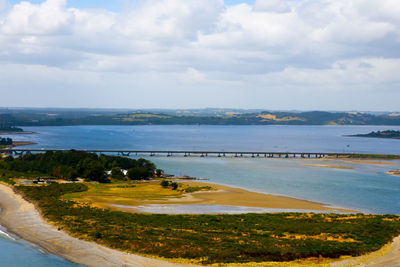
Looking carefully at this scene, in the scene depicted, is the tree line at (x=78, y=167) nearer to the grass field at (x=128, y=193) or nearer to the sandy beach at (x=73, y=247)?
the grass field at (x=128, y=193)

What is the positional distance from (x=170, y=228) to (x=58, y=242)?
11.8 metres

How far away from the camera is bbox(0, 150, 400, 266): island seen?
1556 inches

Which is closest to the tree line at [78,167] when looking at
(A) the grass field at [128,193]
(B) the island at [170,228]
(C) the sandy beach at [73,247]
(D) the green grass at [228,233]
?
(A) the grass field at [128,193]

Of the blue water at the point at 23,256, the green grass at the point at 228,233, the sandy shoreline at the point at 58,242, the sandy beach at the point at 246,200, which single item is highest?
the green grass at the point at 228,233

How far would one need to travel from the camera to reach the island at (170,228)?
130ft

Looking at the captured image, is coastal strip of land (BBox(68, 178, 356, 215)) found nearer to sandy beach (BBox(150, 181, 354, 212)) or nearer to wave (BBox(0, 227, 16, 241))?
sandy beach (BBox(150, 181, 354, 212))

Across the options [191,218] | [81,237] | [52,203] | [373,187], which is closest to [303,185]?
[373,187]

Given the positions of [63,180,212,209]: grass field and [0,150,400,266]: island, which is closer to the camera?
[0,150,400,266]: island

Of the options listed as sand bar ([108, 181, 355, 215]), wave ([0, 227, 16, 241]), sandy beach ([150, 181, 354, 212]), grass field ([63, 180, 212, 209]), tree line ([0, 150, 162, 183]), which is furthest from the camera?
tree line ([0, 150, 162, 183])

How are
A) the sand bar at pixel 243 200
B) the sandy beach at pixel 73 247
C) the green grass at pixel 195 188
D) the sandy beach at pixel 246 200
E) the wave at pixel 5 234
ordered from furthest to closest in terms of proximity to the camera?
1. the green grass at pixel 195 188
2. the sandy beach at pixel 246 200
3. the sand bar at pixel 243 200
4. the wave at pixel 5 234
5. the sandy beach at pixel 73 247

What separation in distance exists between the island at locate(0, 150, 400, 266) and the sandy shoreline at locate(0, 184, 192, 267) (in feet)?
0.30

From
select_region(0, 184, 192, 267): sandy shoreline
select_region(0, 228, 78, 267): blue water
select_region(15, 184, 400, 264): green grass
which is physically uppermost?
select_region(15, 184, 400, 264): green grass

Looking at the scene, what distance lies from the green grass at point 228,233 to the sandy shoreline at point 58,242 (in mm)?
1278

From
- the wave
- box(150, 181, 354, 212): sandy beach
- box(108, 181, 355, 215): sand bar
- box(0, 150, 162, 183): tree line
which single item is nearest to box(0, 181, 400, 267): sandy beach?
the wave
